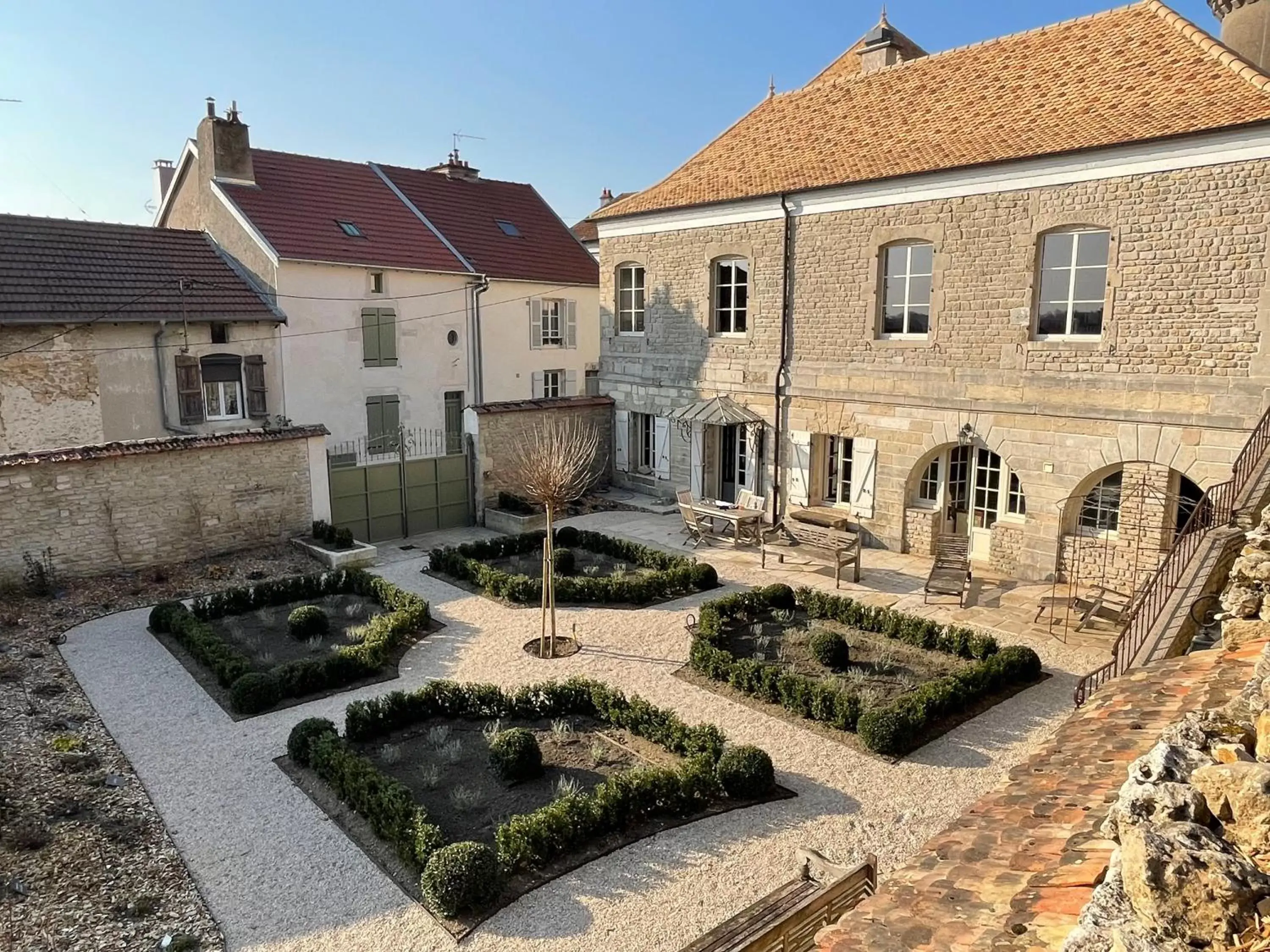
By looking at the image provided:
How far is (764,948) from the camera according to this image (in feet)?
16.0

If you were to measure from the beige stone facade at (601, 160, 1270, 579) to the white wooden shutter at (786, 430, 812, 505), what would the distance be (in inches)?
1.5

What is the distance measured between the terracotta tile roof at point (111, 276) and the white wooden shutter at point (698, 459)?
9.99 m

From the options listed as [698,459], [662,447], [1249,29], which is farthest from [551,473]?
[1249,29]

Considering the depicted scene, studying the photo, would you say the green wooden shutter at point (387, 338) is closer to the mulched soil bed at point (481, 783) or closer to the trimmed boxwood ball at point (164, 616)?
the trimmed boxwood ball at point (164, 616)

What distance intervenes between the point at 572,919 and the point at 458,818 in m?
1.58

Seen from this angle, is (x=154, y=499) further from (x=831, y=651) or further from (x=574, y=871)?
(x=831, y=651)

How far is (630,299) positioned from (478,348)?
5714mm

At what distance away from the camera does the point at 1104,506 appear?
42.9 ft

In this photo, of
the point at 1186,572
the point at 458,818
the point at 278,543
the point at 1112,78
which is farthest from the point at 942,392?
the point at 278,543

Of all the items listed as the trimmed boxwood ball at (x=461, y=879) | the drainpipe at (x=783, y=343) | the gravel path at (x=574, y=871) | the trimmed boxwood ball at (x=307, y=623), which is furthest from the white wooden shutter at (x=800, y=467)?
the trimmed boxwood ball at (x=461, y=879)

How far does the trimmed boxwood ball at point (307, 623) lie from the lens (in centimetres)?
1130

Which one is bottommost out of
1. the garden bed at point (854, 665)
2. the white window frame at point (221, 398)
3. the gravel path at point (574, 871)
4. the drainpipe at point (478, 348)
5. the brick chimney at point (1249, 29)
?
the gravel path at point (574, 871)

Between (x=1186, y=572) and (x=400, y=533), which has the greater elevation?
(x=1186, y=572)

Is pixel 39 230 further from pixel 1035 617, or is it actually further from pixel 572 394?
pixel 1035 617
